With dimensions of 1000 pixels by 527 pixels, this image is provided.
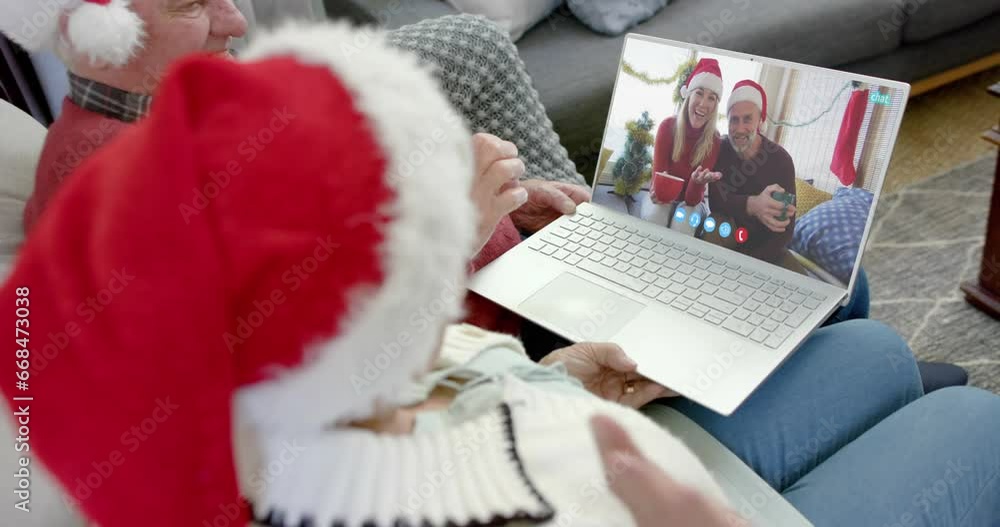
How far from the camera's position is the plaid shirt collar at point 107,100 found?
36.4 inches

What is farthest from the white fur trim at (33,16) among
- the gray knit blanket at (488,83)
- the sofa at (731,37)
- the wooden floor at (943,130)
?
the wooden floor at (943,130)

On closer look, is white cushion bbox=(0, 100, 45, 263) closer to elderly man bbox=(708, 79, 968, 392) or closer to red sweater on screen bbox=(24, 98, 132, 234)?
red sweater on screen bbox=(24, 98, 132, 234)

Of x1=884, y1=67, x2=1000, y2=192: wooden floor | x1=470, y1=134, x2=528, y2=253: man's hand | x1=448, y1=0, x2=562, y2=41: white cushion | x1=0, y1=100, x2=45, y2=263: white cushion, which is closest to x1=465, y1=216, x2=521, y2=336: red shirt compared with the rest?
x1=470, y1=134, x2=528, y2=253: man's hand

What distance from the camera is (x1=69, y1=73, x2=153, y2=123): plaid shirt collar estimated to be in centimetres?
92

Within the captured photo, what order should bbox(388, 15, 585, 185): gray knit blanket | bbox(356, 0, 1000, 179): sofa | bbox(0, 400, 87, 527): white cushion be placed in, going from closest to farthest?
1. bbox(0, 400, 87, 527): white cushion
2. bbox(388, 15, 585, 185): gray knit blanket
3. bbox(356, 0, 1000, 179): sofa

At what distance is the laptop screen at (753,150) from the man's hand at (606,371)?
0.26 metres

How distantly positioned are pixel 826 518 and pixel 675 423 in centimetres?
18

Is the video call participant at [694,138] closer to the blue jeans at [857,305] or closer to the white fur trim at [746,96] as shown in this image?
the white fur trim at [746,96]

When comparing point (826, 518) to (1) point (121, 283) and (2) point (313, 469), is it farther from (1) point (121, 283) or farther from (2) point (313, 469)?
(1) point (121, 283)

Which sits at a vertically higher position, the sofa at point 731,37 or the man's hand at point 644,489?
the sofa at point 731,37

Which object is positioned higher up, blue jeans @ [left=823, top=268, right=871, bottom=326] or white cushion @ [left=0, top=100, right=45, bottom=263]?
white cushion @ [left=0, top=100, right=45, bottom=263]

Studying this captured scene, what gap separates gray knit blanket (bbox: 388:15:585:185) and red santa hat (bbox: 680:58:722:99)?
33cm

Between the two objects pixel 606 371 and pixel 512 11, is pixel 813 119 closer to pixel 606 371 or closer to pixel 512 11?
pixel 606 371

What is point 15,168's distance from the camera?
0.97 meters
